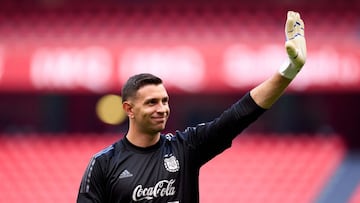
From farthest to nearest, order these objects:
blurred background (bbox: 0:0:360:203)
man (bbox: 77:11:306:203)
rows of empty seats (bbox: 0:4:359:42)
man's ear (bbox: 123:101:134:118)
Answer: rows of empty seats (bbox: 0:4:359:42)
blurred background (bbox: 0:0:360:203)
man's ear (bbox: 123:101:134:118)
man (bbox: 77:11:306:203)

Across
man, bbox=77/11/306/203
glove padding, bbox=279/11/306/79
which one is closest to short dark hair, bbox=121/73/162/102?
man, bbox=77/11/306/203

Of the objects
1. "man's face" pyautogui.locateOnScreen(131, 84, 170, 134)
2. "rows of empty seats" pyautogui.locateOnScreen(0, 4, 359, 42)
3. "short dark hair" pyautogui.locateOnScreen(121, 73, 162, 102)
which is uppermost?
"rows of empty seats" pyautogui.locateOnScreen(0, 4, 359, 42)

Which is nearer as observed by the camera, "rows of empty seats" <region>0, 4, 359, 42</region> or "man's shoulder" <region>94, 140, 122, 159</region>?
"man's shoulder" <region>94, 140, 122, 159</region>

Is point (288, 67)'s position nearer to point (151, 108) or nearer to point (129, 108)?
point (151, 108)

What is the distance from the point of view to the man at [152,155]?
3.95 meters

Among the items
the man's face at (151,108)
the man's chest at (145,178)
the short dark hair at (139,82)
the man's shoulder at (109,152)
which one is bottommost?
the man's chest at (145,178)

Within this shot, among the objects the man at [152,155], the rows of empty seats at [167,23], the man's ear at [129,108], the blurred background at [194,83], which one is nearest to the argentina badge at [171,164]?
the man at [152,155]

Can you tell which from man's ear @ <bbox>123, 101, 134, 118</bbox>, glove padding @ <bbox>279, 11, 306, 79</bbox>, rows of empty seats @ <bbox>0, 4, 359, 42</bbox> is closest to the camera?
glove padding @ <bbox>279, 11, 306, 79</bbox>

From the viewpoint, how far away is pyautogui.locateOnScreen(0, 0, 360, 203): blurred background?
34.2 feet

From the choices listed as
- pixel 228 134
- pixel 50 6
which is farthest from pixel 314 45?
pixel 228 134

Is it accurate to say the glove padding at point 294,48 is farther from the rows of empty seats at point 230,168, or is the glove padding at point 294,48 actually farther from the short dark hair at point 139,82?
the rows of empty seats at point 230,168

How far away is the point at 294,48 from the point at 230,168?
703 cm

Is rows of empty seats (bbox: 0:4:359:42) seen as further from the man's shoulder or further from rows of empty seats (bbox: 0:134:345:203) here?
the man's shoulder

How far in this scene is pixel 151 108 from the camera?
3986 mm
